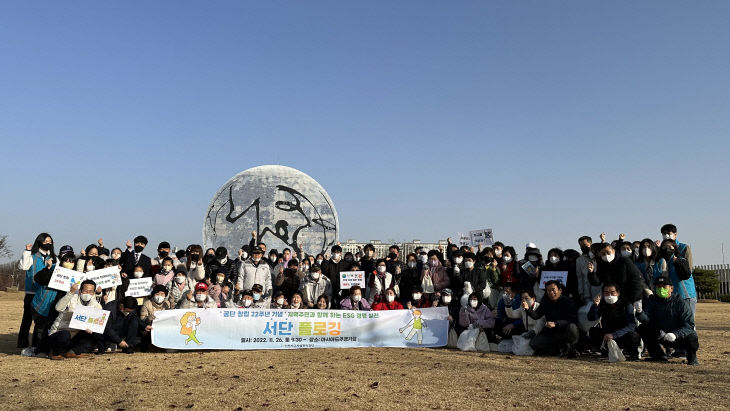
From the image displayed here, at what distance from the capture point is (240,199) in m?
23.0

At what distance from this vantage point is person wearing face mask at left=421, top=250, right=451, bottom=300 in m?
11.9

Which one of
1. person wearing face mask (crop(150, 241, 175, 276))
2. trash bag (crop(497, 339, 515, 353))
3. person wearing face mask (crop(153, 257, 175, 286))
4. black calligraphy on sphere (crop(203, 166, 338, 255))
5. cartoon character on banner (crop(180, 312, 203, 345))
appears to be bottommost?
trash bag (crop(497, 339, 515, 353))

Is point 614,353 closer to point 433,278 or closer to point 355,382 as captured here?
point 433,278

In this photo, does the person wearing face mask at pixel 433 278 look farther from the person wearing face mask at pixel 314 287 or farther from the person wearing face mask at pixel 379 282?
the person wearing face mask at pixel 314 287

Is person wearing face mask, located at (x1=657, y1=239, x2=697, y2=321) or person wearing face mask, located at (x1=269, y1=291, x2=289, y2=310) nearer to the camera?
person wearing face mask, located at (x1=657, y1=239, x2=697, y2=321)

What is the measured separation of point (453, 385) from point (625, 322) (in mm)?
4061

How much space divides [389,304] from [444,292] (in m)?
1.21

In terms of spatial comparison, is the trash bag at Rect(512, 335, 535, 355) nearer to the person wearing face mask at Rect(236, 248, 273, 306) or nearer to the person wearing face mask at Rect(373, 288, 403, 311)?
the person wearing face mask at Rect(373, 288, 403, 311)

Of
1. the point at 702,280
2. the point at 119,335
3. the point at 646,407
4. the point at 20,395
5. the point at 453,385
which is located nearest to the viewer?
the point at 646,407

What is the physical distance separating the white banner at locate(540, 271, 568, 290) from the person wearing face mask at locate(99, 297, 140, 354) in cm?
773

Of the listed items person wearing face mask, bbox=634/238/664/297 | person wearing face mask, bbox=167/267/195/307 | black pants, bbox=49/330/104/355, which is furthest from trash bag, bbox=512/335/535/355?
black pants, bbox=49/330/104/355

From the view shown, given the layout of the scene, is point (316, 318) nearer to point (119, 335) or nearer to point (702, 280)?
point (119, 335)

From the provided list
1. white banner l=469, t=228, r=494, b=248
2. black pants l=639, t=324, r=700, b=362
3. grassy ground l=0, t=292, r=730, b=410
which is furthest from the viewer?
white banner l=469, t=228, r=494, b=248

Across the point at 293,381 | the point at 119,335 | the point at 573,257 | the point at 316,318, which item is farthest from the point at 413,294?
the point at 119,335
